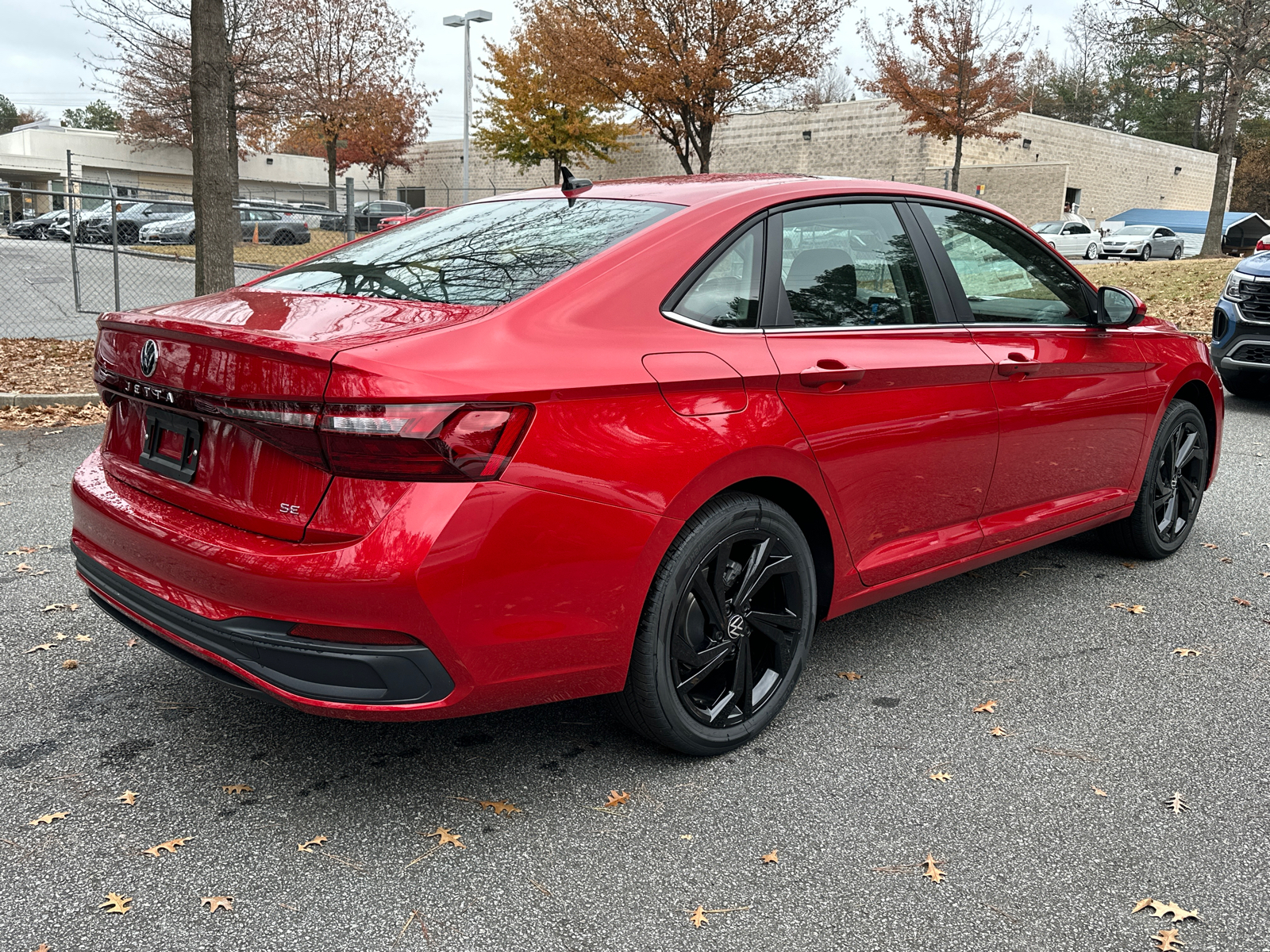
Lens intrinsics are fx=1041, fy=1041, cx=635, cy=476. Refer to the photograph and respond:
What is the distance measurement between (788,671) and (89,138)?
219 ft

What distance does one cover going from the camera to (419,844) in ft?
8.52

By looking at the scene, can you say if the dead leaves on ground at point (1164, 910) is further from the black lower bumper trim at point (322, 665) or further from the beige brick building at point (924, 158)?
the beige brick building at point (924, 158)

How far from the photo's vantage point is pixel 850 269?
3365 mm

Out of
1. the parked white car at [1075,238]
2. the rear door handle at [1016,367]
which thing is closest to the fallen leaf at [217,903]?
the rear door handle at [1016,367]

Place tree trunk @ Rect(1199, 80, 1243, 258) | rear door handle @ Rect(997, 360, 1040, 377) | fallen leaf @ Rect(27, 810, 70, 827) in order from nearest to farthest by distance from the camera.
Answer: fallen leaf @ Rect(27, 810, 70, 827) < rear door handle @ Rect(997, 360, 1040, 377) < tree trunk @ Rect(1199, 80, 1243, 258)

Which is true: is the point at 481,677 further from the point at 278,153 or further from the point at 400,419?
the point at 278,153

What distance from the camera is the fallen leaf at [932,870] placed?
2508 mm

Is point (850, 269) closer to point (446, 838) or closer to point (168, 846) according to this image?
point (446, 838)

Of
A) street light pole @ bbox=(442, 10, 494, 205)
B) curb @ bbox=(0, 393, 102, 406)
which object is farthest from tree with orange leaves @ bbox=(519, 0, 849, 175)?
curb @ bbox=(0, 393, 102, 406)

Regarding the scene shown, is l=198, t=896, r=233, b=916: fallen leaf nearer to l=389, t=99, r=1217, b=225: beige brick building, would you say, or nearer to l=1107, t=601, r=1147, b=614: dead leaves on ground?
l=1107, t=601, r=1147, b=614: dead leaves on ground

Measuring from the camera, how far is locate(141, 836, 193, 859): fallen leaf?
252 cm

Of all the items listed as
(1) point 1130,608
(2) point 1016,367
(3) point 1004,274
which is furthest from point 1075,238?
(2) point 1016,367

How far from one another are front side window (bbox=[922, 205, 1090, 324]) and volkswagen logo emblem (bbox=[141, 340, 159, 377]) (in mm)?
2557

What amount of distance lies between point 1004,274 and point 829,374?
1.28 m
